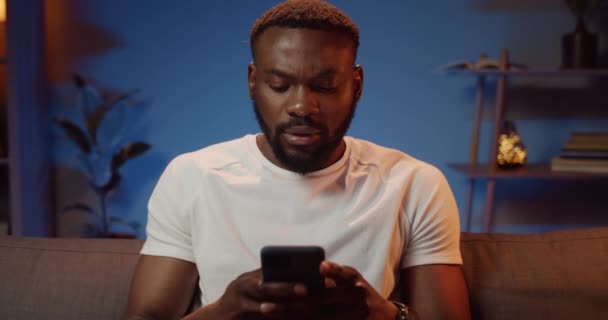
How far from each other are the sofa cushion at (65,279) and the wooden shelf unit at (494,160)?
5.54ft

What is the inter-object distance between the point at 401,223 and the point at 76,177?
232cm

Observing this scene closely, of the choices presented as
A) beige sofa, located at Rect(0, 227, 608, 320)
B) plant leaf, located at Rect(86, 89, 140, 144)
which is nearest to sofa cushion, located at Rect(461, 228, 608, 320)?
beige sofa, located at Rect(0, 227, 608, 320)

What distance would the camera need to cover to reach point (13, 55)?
266 centimetres

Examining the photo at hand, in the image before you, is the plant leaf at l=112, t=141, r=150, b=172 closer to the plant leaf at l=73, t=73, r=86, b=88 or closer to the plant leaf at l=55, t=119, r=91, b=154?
the plant leaf at l=55, t=119, r=91, b=154

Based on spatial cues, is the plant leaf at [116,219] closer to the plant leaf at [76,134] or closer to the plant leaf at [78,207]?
the plant leaf at [78,207]

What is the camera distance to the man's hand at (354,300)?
0.94 metres

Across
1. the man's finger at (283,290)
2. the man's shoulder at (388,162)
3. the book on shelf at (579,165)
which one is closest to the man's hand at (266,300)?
the man's finger at (283,290)

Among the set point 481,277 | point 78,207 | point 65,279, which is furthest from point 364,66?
point 65,279

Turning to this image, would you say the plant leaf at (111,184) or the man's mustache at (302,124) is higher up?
the man's mustache at (302,124)

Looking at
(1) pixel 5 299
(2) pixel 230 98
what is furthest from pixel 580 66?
(1) pixel 5 299

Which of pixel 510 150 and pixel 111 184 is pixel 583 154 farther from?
pixel 111 184

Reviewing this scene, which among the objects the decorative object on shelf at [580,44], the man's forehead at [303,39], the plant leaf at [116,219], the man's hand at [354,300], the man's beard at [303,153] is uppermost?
the decorative object on shelf at [580,44]

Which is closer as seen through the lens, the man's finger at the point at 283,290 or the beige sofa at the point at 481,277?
the man's finger at the point at 283,290

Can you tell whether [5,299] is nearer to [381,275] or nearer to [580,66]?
[381,275]
